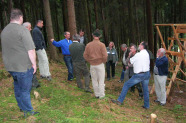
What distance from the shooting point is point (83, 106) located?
506 cm

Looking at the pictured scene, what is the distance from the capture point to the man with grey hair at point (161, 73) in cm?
642

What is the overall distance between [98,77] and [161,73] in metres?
2.75

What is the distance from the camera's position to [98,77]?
542 centimetres

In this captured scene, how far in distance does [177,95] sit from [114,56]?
13.0 feet

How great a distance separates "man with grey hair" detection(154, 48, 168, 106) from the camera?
642cm

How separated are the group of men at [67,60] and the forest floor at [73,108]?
0.99 ft

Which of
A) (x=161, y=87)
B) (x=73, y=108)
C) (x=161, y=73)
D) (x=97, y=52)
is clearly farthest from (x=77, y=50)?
(x=161, y=87)

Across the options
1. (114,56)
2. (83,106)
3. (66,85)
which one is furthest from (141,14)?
(83,106)

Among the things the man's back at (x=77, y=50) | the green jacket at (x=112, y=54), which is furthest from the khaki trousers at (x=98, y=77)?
the green jacket at (x=112, y=54)

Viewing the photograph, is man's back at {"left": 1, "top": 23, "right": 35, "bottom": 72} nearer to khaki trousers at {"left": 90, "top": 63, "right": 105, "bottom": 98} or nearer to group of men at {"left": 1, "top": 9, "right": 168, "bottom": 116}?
group of men at {"left": 1, "top": 9, "right": 168, "bottom": 116}

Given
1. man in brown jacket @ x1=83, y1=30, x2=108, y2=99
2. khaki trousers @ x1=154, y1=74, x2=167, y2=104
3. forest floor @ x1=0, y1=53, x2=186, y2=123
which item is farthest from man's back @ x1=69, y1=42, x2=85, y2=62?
khaki trousers @ x1=154, y1=74, x2=167, y2=104

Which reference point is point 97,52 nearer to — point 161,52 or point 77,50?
point 77,50

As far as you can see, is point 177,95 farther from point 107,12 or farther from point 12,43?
point 107,12

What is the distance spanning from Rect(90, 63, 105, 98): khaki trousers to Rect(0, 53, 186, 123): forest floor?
0.28 metres
